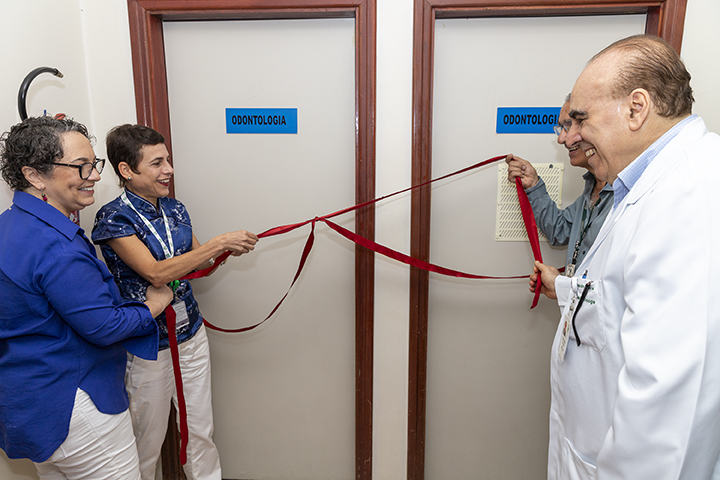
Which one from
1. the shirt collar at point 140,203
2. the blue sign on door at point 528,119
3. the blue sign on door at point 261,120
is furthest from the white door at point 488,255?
the shirt collar at point 140,203

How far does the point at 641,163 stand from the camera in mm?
1104

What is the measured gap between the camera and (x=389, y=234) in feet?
6.78

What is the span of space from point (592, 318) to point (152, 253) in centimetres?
156

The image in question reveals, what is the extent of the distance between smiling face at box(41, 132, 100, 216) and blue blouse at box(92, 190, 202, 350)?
0.19 m

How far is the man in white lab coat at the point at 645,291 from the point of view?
34.8 inches

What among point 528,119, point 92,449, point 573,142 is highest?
point 528,119

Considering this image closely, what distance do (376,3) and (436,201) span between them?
0.93 meters

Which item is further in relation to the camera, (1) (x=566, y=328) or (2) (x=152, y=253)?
(2) (x=152, y=253)

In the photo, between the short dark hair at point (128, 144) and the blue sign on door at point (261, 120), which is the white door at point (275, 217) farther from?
the short dark hair at point (128, 144)

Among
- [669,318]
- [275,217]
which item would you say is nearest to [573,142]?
[669,318]

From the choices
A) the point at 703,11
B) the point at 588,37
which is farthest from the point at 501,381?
the point at 703,11

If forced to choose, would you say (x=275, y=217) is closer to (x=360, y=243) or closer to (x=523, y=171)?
(x=360, y=243)

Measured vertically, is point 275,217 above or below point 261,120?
below

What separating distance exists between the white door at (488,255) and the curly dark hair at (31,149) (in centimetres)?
152
